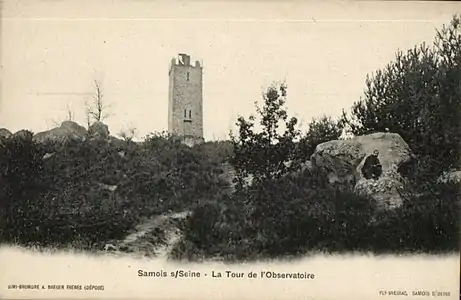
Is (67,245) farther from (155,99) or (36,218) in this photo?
(155,99)

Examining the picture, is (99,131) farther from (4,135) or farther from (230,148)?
(230,148)

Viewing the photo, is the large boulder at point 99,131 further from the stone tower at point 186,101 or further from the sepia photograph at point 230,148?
the stone tower at point 186,101

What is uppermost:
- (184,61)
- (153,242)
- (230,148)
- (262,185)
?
(184,61)

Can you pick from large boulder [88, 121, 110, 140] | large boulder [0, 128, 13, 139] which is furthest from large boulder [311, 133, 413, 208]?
large boulder [0, 128, 13, 139]

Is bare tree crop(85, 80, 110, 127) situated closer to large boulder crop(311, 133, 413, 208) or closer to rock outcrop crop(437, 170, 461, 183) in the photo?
large boulder crop(311, 133, 413, 208)

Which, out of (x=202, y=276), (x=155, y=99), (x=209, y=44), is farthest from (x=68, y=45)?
(x=202, y=276)

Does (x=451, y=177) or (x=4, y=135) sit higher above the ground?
(x=4, y=135)

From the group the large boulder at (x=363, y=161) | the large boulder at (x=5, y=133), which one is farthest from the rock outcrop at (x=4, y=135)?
the large boulder at (x=363, y=161)

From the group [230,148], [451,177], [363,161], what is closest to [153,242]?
[230,148]
